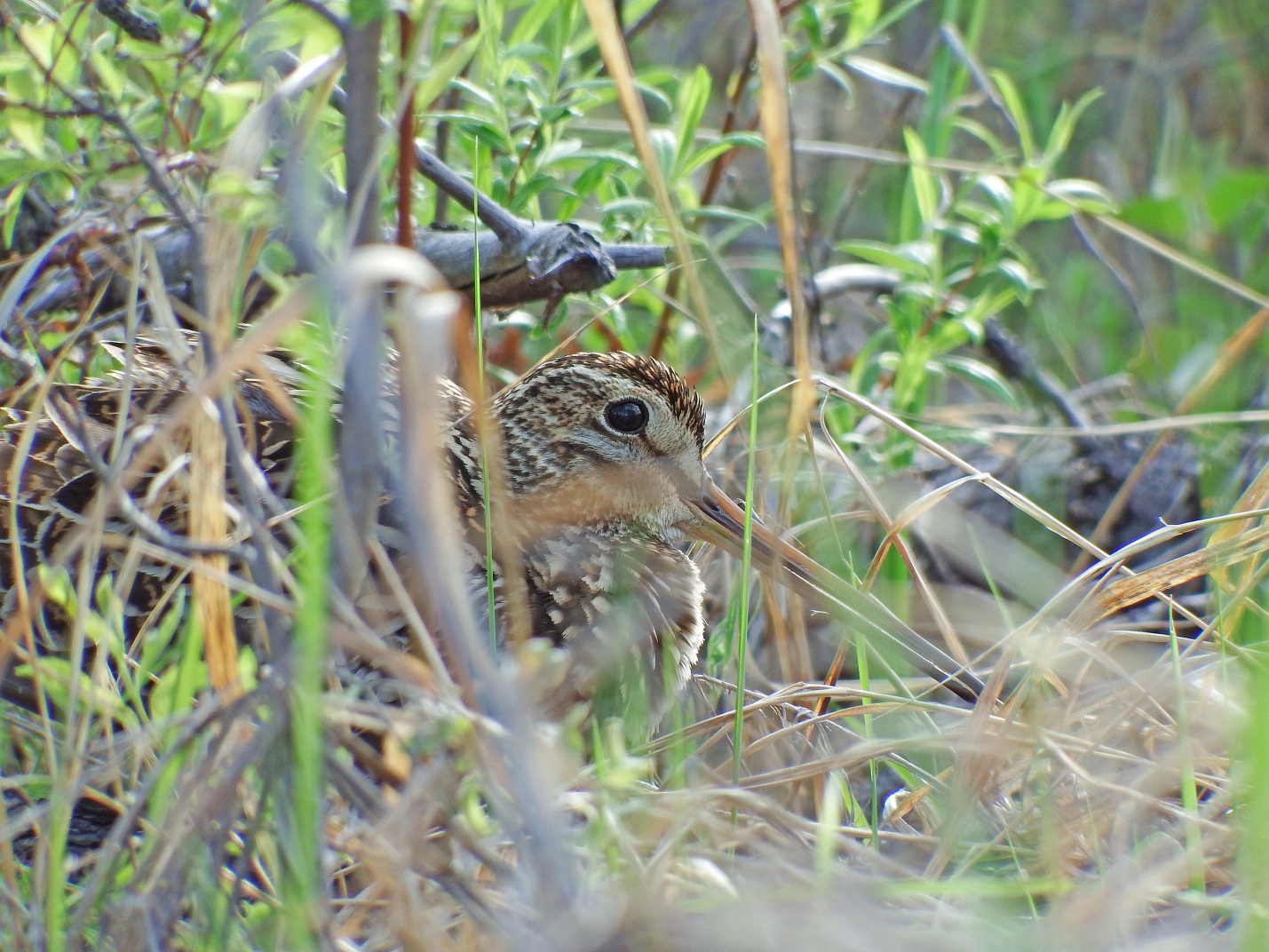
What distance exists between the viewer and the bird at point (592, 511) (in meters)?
1.65

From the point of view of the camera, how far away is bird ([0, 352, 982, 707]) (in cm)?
165

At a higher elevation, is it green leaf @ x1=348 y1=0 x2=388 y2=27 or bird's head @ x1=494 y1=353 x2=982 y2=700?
green leaf @ x1=348 y1=0 x2=388 y2=27

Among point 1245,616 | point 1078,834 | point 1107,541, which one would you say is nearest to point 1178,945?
point 1078,834

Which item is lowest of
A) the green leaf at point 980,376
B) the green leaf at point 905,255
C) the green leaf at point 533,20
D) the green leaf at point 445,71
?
the green leaf at point 980,376

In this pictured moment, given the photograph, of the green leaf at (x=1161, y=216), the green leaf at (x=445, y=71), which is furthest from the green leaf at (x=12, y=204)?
the green leaf at (x=1161, y=216)

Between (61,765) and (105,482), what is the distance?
0.27 metres

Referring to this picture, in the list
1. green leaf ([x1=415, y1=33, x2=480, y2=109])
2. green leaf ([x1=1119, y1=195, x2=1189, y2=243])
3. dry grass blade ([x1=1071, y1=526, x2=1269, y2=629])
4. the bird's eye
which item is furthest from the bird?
green leaf ([x1=1119, y1=195, x2=1189, y2=243])

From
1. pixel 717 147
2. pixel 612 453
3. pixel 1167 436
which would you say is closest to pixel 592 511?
pixel 612 453

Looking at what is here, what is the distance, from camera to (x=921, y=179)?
92.3 inches

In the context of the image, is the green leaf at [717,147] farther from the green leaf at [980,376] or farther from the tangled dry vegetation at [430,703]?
the green leaf at [980,376]

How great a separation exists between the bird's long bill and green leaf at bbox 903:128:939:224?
2.69ft

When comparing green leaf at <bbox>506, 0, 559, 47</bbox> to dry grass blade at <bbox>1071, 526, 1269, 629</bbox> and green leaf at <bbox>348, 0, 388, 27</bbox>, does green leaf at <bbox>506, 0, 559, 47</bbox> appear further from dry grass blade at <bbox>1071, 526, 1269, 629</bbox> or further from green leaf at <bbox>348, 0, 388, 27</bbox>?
dry grass blade at <bbox>1071, 526, 1269, 629</bbox>

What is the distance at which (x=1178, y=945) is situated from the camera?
0.96 meters

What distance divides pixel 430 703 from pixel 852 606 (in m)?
0.77
